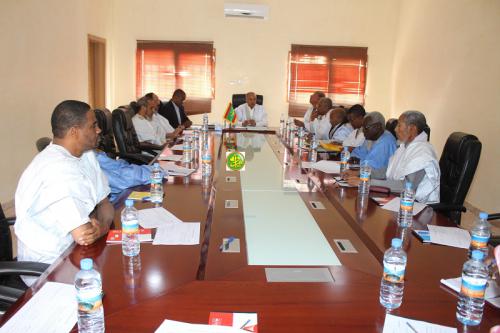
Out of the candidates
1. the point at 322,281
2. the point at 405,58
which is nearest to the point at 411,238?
the point at 322,281

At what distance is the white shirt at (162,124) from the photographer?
5558 millimetres

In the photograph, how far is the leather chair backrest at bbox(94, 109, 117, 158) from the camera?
426 centimetres

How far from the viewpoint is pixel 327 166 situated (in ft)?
11.1

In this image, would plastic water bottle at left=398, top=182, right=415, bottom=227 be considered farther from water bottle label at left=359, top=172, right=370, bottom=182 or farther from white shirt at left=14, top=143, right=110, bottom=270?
white shirt at left=14, top=143, right=110, bottom=270

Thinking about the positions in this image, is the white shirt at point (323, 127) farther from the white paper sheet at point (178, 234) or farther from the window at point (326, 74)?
the white paper sheet at point (178, 234)

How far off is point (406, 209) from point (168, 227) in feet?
3.67

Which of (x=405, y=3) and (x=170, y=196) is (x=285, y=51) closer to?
(x=405, y=3)

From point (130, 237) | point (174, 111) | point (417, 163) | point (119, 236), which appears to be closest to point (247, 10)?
point (174, 111)

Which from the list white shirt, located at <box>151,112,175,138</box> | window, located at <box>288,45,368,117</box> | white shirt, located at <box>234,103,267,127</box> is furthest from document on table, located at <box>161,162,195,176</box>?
window, located at <box>288,45,368,117</box>

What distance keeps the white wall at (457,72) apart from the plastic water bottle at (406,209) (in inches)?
125

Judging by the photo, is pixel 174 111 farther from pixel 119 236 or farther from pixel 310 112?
pixel 119 236

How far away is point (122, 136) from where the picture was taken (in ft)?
14.3

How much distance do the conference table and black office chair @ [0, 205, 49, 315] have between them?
0.14 m

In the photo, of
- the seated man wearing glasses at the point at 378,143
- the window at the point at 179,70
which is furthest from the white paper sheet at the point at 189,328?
the window at the point at 179,70
